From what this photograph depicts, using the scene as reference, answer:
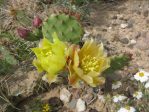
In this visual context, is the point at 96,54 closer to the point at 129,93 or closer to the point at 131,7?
the point at 129,93

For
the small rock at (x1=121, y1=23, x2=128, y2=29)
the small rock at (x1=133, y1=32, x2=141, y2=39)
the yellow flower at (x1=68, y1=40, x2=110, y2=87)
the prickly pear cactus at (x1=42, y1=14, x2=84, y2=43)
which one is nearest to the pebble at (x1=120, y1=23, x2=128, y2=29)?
the small rock at (x1=121, y1=23, x2=128, y2=29)

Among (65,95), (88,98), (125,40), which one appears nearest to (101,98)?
(88,98)

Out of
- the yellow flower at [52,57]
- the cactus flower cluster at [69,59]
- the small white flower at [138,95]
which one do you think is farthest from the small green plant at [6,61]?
the small white flower at [138,95]

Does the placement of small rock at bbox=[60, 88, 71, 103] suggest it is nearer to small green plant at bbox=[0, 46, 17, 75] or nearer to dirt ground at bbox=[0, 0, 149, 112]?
dirt ground at bbox=[0, 0, 149, 112]

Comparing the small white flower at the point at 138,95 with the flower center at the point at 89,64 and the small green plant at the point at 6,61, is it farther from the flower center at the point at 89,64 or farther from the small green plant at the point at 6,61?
the small green plant at the point at 6,61

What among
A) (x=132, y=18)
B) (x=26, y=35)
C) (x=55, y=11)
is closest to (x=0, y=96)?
(x=26, y=35)

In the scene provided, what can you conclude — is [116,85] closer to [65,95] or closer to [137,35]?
[65,95]
